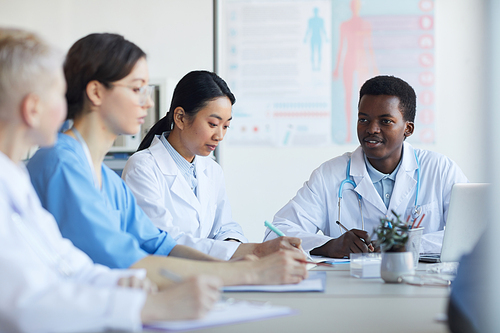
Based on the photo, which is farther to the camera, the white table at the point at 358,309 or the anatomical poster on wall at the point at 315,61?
the anatomical poster on wall at the point at 315,61

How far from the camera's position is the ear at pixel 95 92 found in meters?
1.30

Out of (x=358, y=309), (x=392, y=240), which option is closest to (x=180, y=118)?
(x=392, y=240)

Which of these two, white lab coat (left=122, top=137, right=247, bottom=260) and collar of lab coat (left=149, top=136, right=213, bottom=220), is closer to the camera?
white lab coat (left=122, top=137, right=247, bottom=260)

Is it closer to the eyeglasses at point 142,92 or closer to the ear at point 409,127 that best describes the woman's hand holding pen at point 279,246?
the eyeglasses at point 142,92

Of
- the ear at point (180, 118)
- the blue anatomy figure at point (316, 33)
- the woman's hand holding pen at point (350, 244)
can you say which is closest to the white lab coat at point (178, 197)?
the ear at point (180, 118)

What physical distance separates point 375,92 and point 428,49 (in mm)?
1537

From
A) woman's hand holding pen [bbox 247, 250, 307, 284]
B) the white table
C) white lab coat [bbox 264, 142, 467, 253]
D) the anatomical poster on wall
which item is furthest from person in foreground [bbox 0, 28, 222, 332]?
the anatomical poster on wall

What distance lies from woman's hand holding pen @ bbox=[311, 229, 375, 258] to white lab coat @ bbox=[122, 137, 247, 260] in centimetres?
47

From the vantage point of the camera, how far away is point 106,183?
1.40 m

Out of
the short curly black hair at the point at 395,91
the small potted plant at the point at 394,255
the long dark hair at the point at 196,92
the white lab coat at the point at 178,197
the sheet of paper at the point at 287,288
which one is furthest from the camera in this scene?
the short curly black hair at the point at 395,91

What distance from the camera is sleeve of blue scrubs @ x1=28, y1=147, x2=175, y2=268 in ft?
3.82

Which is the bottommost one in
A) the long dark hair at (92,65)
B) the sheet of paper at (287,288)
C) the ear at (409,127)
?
the sheet of paper at (287,288)

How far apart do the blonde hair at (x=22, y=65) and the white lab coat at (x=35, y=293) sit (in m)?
0.11

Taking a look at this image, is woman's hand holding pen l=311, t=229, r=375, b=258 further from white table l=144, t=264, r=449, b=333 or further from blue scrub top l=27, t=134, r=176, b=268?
blue scrub top l=27, t=134, r=176, b=268
